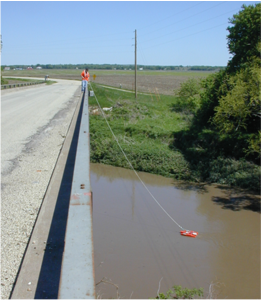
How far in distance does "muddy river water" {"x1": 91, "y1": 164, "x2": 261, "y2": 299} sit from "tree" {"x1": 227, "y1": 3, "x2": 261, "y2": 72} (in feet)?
26.1

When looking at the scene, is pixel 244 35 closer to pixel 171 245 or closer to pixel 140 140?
pixel 140 140

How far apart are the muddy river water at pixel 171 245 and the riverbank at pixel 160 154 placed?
6.24 feet

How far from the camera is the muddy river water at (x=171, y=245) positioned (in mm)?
6152

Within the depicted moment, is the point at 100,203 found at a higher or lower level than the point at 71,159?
lower

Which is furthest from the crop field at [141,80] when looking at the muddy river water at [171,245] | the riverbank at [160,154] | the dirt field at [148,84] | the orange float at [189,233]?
the orange float at [189,233]

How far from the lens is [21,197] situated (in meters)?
6.01

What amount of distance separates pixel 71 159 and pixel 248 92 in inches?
316

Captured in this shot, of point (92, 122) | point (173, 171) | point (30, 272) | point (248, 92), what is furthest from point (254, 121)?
point (30, 272)

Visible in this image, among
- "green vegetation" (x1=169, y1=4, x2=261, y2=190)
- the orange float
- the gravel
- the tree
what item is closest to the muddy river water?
the orange float

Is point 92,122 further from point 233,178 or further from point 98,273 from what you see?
point 98,273

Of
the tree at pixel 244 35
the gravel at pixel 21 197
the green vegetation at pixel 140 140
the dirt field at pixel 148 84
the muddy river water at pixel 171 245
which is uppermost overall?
the tree at pixel 244 35

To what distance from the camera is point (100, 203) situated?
1022 centimetres

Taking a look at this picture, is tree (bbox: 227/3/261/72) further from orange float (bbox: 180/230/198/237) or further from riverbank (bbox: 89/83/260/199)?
orange float (bbox: 180/230/198/237)

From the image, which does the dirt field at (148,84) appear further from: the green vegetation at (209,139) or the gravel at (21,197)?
the gravel at (21,197)
